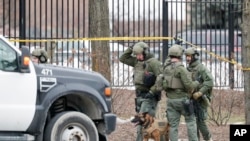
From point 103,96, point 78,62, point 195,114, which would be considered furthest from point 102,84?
point 78,62

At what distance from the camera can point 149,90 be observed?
12.4 meters

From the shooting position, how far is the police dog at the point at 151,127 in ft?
38.9

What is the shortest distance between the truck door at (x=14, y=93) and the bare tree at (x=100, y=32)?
5.40 meters

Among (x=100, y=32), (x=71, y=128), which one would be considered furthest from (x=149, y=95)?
(x=100, y=32)

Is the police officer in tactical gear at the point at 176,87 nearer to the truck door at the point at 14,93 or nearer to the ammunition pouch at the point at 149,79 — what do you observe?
the ammunition pouch at the point at 149,79

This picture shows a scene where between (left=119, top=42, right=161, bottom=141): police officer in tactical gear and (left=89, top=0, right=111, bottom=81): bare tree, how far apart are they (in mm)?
3118

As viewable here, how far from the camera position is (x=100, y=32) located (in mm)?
15703

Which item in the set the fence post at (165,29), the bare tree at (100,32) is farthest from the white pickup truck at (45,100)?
the fence post at (165,29)

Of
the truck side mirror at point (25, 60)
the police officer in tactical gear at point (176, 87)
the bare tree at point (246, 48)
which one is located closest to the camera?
the truck side mirror at point (25, 60)

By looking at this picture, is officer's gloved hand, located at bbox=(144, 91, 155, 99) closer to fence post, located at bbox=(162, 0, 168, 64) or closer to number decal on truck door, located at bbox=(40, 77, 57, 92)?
number decal on truck door, located at bbox=(40, 77, 57, 92)

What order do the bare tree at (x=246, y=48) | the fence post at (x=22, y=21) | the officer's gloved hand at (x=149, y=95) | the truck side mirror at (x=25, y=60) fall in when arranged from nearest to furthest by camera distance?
the truck side mirror at (x=25, y=60) → the officer's gloved hand at (x=149, y=95) → the bare tree at (x=246, y=48) → the fence post at (x=22, y=21)

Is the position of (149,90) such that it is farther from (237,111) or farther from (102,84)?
(237,111)

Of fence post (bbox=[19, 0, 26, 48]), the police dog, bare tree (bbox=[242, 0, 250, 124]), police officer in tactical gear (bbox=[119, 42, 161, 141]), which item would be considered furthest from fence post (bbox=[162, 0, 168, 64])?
the police dog

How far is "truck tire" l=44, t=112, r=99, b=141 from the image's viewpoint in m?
10.4
